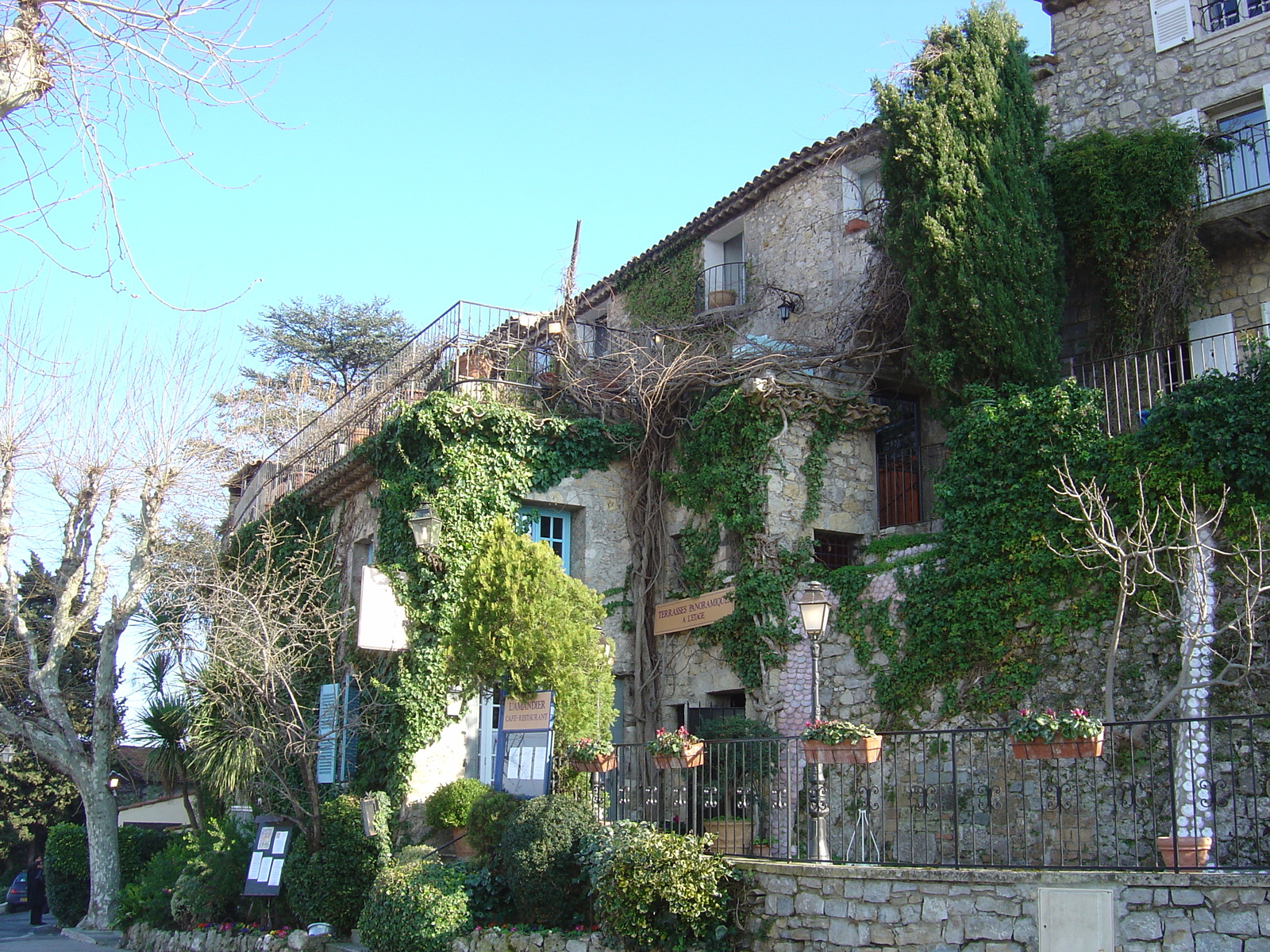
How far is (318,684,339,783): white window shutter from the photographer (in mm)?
15034

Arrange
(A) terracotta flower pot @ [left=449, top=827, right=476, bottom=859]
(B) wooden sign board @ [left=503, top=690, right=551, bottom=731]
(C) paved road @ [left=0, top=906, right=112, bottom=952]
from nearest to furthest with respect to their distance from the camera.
A: (B) wooden sign board @ [left=503, top=690, right=551, bottom=731] → (A) terracotta flower pot @ [left=449, top=827, right=476, bottom=859] → (C) paved road @ [left=0, top=906, right=112, bottom=952]

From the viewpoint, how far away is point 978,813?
11.3 metres

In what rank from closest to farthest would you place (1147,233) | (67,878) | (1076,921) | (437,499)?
(1076,921), (1147,233), (437,499), (67,878)

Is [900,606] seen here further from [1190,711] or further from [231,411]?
[231,411]

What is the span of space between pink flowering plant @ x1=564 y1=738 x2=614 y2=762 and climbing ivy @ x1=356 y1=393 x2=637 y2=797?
321 cm

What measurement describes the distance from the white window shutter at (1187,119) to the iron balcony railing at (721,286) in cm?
631

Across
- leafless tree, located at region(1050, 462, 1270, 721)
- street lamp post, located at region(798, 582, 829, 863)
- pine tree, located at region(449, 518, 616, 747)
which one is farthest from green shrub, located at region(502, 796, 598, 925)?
leafless tree, located at region(1050, 462, 1270, 721)

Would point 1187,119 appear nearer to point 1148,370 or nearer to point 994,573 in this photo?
point 1148,370

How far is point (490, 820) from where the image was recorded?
11.3 m

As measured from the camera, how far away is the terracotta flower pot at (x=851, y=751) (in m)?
8.77

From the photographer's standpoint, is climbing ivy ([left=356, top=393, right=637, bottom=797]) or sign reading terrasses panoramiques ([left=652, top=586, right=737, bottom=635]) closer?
climbing ivy ([left=356, top=393, right=637, bottom=797])

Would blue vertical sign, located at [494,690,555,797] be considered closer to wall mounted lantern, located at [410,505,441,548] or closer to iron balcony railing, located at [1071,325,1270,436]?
wall mounted lantern, located at [410,505,441,548]

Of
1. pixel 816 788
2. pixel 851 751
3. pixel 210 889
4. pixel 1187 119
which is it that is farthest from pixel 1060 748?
pixel 210 889

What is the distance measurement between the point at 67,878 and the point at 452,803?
35.2 feet
